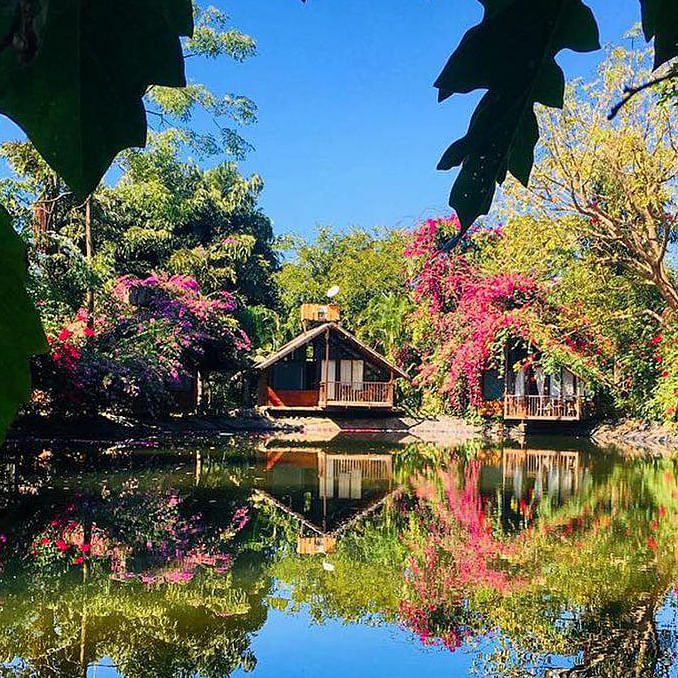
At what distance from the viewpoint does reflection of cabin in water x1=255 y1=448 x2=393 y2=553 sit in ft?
22.8

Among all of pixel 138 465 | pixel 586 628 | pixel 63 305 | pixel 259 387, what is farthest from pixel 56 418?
pixel 586 628

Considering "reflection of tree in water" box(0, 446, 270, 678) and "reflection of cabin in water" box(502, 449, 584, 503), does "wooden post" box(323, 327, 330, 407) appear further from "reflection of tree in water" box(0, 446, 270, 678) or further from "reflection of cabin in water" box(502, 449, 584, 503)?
"reflection of tree in water" box(0, 446, 270, 678)

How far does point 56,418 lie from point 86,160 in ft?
41.8

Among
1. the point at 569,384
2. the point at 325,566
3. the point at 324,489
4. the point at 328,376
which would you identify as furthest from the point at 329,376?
the point at 325,566

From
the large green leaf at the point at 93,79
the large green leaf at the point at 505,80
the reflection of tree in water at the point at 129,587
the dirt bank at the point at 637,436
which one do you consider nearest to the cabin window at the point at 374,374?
the dirt bank at the point at 637,436

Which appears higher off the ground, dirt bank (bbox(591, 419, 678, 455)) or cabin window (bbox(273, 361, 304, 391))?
cabin window (bbox(273, 361, 304, 391))

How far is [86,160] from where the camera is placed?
0.75 ft

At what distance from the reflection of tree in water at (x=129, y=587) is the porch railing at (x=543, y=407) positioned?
11041 mm

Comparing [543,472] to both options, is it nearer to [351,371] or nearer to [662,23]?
[351,371]

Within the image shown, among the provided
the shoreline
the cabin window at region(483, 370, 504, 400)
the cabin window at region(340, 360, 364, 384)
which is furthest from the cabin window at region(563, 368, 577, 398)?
the cabin window at region(340, 360, 364, 384)

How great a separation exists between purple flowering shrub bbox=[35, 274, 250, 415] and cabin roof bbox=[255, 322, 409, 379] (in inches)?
28.9

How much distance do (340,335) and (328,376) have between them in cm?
112

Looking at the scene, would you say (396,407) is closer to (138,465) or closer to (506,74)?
(138,465)

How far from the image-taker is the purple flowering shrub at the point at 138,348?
1141 cm
